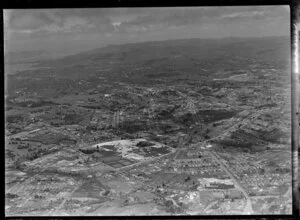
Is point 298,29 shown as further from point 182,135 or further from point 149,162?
point 149,162

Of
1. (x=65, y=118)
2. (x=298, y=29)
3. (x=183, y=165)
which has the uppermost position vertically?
(x=298, y=29)

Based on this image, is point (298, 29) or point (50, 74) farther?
point (50, 74)

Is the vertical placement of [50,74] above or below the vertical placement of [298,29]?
below

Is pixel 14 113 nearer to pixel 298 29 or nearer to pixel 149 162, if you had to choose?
pixel 149 162

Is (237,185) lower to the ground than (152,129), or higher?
lower

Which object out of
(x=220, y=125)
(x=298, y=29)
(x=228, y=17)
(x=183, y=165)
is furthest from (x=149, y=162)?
(x=298, y=29)

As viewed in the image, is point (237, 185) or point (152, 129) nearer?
point (237, 185)
